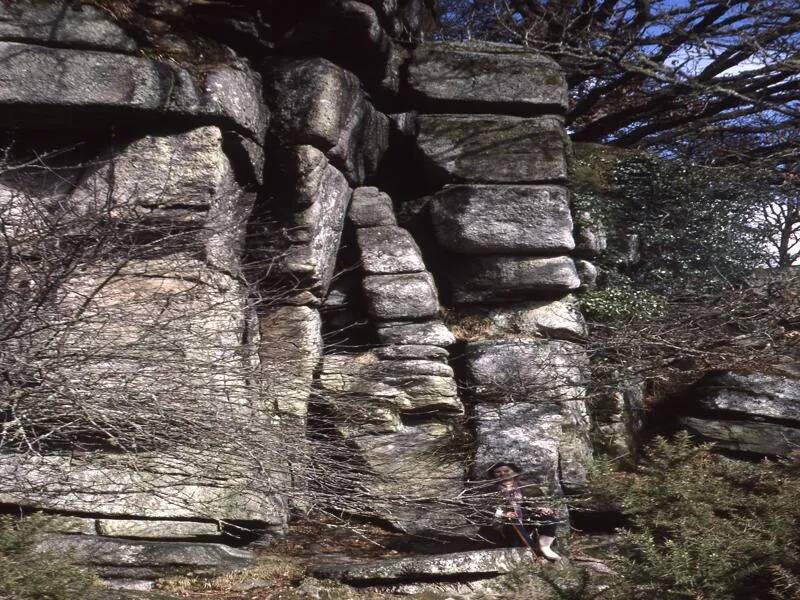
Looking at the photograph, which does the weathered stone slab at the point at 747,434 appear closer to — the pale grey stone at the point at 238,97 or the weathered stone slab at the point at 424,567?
the weathered stone slab at the point at 424,567

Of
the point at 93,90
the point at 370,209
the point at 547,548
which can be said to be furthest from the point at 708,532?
the point at 93,90

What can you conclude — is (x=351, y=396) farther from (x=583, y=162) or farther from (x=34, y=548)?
(x=583, y=162)

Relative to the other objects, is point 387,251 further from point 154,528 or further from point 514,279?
point 154,528

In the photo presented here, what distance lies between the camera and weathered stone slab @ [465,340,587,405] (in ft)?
26.2

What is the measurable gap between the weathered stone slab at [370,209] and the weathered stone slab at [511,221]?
64cm

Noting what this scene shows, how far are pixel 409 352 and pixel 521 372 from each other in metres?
1.06

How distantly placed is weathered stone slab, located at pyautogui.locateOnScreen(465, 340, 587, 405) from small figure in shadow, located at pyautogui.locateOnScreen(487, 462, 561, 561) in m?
1.00

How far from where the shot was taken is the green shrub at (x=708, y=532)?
4.41 m

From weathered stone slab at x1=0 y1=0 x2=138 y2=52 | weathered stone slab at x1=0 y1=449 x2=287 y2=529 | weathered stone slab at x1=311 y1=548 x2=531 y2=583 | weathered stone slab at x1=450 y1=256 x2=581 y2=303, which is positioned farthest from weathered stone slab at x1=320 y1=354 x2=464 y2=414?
weathered stone slab at x1=0 y1=0 x2=138 y2=52

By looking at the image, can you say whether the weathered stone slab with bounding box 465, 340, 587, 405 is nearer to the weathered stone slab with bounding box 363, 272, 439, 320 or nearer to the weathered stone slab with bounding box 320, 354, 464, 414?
the weathered stone slab with bounding box 320, 354, 464, 414

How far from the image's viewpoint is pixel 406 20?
30.5ft

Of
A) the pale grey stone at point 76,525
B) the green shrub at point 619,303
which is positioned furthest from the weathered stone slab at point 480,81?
the pale grey stone at point 76,525

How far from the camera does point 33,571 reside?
15.1 feet

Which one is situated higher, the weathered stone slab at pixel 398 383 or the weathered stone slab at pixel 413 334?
the weathered stone slab at pixel 413 334
